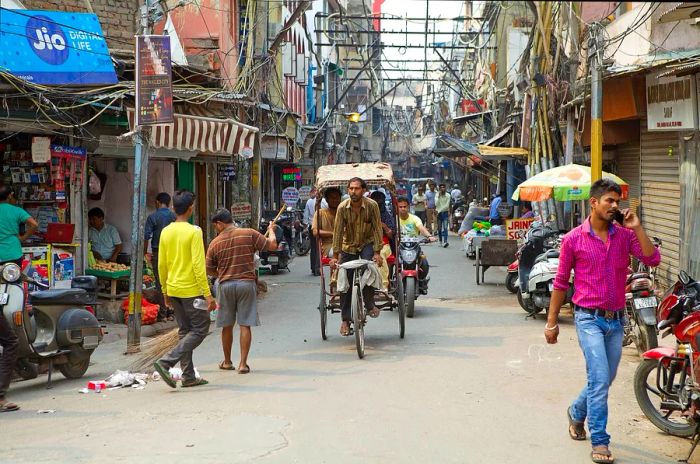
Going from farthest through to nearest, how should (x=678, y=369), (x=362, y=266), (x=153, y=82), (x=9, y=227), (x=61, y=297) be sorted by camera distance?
(x=153, y=82) < (x=362, y=266) < (x=9, y=227) < (x=61, y=297) < (x=678, y=369)

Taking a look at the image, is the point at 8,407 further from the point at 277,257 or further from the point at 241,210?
the point at 277,257

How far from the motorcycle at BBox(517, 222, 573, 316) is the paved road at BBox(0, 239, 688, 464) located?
0.85 m

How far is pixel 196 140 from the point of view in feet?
45.5

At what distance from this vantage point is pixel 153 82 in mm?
10500

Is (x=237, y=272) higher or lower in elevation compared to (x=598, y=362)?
higher

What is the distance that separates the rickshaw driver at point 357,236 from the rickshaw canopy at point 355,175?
2.83ft

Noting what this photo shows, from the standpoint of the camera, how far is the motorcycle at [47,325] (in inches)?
324

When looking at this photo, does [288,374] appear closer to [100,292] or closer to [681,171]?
[100,292]

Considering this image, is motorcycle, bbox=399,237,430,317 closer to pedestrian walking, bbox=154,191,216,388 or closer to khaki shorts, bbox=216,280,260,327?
khaki shorts, bbox=216,280,260,327

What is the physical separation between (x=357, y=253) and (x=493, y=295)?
5.83 metres

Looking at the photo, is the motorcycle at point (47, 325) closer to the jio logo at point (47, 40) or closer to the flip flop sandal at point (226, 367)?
the flip flop sandal at point (226, 367)

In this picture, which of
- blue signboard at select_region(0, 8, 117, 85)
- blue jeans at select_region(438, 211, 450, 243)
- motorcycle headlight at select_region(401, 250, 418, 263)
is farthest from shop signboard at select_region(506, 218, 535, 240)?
blue jeans at select_region(438, 211, 450, 243)

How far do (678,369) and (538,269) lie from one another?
20.3 feet

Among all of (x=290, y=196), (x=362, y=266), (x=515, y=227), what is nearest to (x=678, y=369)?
(x=362, y=266)
